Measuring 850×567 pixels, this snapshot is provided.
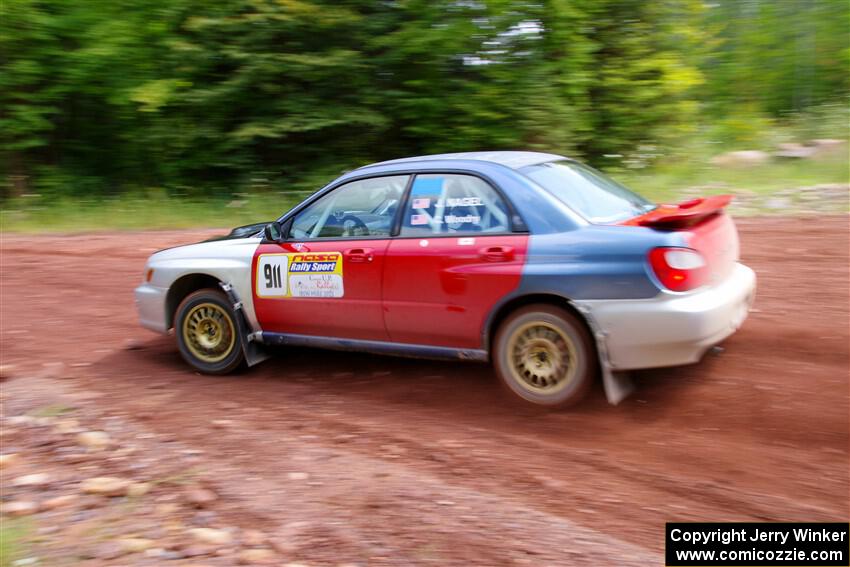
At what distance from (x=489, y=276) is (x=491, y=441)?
1034 mm

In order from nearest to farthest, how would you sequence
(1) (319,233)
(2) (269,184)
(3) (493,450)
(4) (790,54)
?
(3) (493,450) < (1) (319,233) < (2) (269,184) < (4) (790,54)

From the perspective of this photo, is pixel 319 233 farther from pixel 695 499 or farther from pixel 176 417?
pixel 695 499

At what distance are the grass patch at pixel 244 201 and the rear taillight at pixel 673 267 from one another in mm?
7800

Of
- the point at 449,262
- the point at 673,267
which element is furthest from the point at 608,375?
the point at 449,262

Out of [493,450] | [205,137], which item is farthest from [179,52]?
[493,450]

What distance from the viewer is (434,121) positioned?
1474cm

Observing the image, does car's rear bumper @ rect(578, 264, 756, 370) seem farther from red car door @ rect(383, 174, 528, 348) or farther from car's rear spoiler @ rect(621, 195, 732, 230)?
red car door @ rect(383, 174, 528, 348)

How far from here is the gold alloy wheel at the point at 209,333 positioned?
628 centimetres

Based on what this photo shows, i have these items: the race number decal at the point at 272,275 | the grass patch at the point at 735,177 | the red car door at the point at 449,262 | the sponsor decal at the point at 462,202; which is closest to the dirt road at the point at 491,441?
the red car door at the point at 449,262

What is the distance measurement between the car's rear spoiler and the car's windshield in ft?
0.44

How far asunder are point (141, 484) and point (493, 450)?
2.00 metres

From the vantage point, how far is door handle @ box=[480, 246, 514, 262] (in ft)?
16.3

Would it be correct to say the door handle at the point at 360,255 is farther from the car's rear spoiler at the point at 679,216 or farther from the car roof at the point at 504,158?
the car's rear spoiler at the point at 679,216

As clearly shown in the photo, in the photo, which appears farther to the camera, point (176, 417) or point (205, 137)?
point (205, 137)
